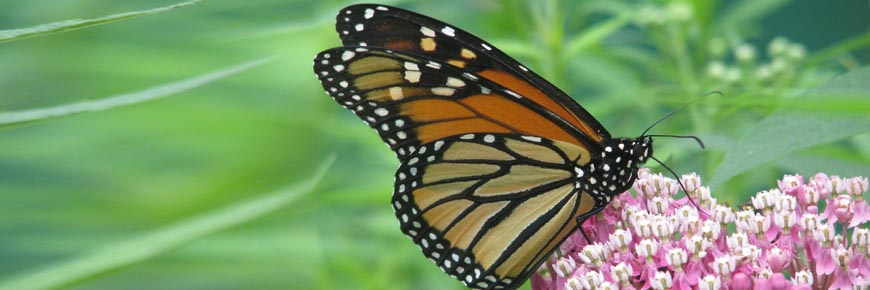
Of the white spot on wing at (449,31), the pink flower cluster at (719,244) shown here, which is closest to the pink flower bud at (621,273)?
the pink flower cluster at (719,244)

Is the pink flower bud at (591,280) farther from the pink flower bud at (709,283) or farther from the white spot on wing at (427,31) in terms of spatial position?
the white spot on wing at (427,31)

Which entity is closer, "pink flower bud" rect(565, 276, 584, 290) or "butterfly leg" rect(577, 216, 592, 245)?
"pink flower bud" rect(565, 276, 584, 290)

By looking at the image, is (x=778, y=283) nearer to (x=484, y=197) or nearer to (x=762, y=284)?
(x=762, y=284)

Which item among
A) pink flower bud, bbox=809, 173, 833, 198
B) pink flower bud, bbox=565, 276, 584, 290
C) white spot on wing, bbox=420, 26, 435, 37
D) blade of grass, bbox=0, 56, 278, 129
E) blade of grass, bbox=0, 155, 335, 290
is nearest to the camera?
blade of grass, bbox=0, 56, 278, 129

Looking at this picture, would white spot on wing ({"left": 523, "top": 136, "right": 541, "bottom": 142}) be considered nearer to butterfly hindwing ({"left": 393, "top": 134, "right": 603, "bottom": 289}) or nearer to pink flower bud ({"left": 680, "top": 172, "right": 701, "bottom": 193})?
butterfly hindwing ({"left": 393, "top": 134, "right": 603, "bottom": 289})

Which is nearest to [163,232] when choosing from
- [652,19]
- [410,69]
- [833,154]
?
[410,69]

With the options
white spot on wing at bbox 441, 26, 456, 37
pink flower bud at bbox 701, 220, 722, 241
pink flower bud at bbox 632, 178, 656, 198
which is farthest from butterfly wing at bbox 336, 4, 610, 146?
pink flower bud at bbox 701, 220, 722, 241
